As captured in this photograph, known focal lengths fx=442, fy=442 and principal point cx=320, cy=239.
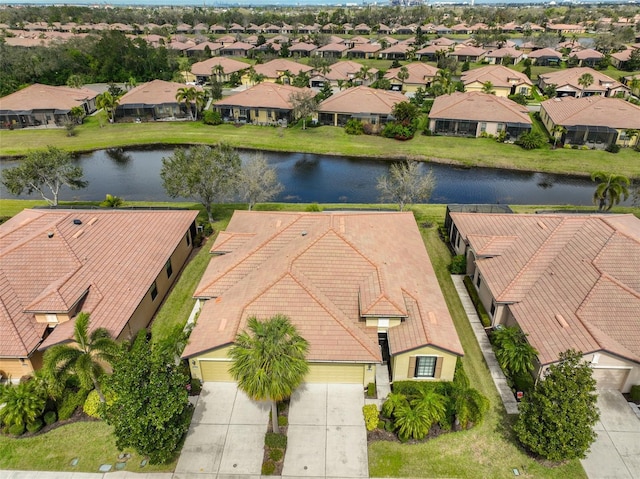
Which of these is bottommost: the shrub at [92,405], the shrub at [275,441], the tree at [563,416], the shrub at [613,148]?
the shrub at [275,441]

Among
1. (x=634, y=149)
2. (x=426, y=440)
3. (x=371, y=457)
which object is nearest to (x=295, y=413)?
(x=371, y=457)

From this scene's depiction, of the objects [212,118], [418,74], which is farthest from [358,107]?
[418,74]

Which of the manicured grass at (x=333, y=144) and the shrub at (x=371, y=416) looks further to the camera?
the manicured grass at (x=333, y=144)

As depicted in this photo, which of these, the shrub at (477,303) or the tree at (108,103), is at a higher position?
the tree at (108,103)

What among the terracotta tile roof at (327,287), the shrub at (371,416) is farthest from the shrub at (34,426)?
the shrub at (371,416)

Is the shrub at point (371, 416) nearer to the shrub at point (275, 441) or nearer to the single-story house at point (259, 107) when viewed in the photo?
the shrub at point (275, 441)

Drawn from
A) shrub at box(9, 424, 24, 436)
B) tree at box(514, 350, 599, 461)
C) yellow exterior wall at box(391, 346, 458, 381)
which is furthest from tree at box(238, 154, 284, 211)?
tree at box(514, 350, 599, 461)

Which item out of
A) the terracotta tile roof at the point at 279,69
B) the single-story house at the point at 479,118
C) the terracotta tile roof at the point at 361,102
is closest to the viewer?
the single-story house at the point at 479,118
